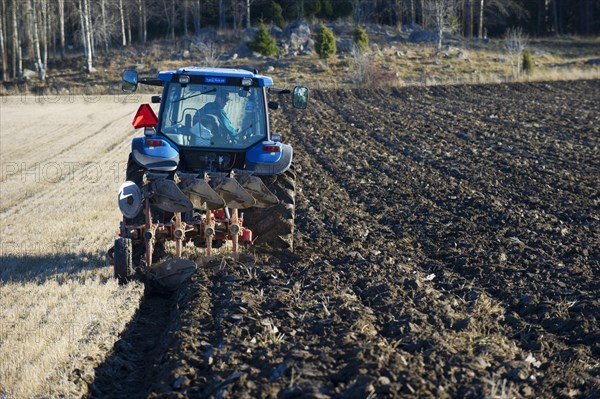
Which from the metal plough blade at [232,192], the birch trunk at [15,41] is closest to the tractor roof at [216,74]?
the metal plough blade at [232,192]

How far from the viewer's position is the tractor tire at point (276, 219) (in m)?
8.88

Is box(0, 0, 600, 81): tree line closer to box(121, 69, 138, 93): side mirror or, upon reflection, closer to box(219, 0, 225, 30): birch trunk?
box(219, 0, 225, 30): birch trunk

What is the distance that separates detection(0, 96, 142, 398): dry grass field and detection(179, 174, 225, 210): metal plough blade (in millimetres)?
988

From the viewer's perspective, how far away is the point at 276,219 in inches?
349

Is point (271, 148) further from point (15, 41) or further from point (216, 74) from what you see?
point (15, 41)

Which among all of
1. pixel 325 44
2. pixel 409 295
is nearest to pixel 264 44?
pixel 325 44

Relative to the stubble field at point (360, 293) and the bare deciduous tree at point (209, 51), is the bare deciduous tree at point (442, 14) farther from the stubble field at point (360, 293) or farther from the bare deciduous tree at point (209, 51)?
the stubble field at point (360, 293)

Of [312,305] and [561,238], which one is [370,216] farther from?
[312,305]

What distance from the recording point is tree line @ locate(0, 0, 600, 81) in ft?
184

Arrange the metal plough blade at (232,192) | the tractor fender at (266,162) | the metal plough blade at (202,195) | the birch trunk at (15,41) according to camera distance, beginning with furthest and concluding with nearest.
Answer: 1. the birch trunk at (15,41)
2. the tractor fender at (266,162)
3. the metal plough blade at (232,192)
4. the metal plough blade at (202,195)

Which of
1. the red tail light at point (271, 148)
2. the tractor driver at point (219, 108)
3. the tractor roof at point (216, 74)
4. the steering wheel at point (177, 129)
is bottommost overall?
the red tail light at point (271, 148)

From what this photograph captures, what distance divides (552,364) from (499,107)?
21017 millimetres

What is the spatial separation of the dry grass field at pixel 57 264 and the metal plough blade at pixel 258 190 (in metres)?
1.43

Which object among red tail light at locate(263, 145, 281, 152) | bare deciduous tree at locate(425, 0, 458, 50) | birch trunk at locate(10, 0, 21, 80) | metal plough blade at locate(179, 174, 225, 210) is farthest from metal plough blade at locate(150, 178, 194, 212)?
bare deciduous tree at locate(425, 0, 458, 50)
